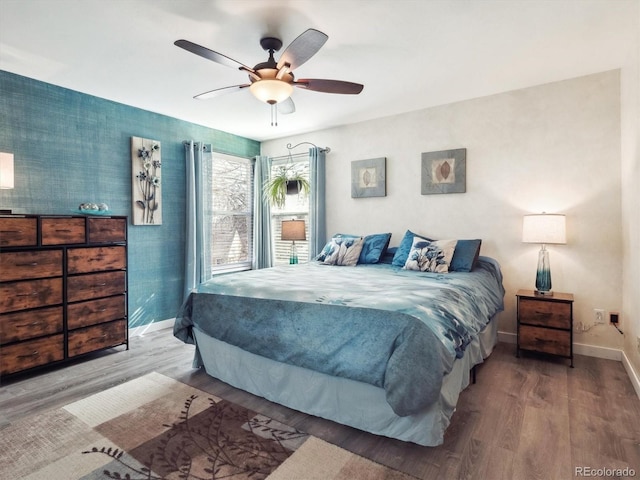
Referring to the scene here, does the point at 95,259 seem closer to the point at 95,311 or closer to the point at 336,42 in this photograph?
the point at 95,311

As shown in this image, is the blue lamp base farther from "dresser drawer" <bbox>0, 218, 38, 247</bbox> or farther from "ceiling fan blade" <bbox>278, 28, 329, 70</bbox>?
"dresser drawer" <bbox>0, 218, 38, 247</bbox>

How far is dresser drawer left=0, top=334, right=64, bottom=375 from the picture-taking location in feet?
8.45

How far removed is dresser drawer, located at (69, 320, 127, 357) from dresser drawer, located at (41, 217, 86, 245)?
78cm

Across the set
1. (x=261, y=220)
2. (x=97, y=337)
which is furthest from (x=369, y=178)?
(x=97, y=337)

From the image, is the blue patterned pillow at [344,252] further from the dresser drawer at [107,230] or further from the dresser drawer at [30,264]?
the dresser drawer at [30,264]

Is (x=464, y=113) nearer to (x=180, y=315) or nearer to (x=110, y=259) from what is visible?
(x=180, y=315)

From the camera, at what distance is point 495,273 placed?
325 cm

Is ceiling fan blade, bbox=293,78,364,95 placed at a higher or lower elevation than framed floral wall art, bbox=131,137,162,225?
higher

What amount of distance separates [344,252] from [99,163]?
2.66 meters

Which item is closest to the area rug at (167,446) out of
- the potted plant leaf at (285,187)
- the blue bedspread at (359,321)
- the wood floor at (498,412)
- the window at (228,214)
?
the wood floor at (498,412)

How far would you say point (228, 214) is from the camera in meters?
4.93

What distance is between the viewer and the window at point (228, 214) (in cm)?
457

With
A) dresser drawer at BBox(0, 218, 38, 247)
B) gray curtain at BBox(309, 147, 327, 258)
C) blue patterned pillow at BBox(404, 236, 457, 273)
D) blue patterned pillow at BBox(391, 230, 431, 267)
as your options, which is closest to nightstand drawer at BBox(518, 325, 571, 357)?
blue patterned pillow at BBox(404, 236, 457, 273)

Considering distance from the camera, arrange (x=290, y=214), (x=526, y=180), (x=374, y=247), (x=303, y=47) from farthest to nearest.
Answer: (x=290, y=214) < (x=374, y=247) < (x=526, y=180) < (x=303, y=47)
